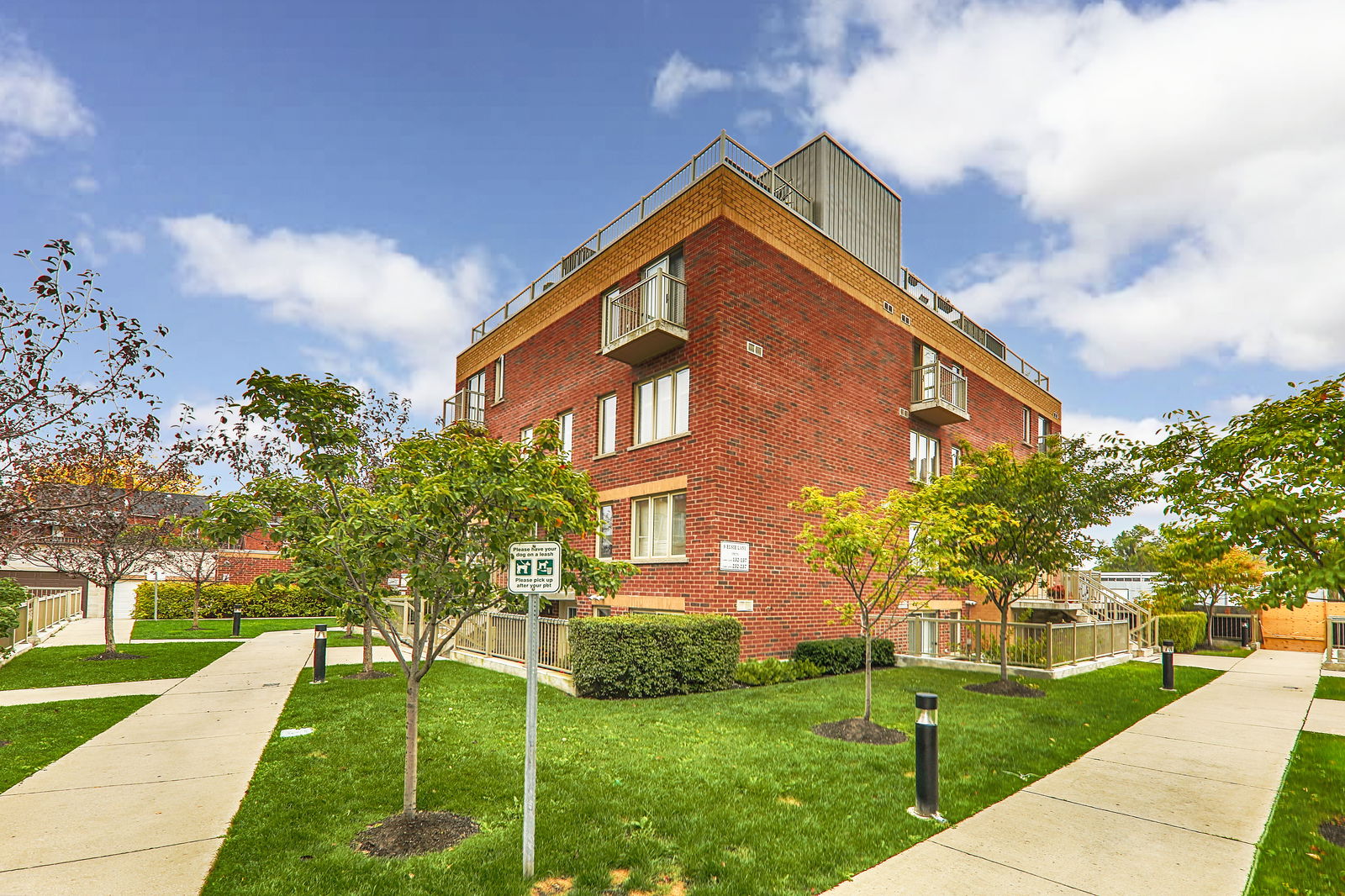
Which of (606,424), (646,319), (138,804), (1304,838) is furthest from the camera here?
(606,424)

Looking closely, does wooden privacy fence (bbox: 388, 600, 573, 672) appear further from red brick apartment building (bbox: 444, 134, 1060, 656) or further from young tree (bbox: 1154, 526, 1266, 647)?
young tree (bbox: 1154, 526, 1266, 647)

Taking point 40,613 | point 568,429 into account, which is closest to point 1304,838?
point 568,429

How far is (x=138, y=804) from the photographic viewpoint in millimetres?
6492

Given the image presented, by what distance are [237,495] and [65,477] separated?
10.2 metres

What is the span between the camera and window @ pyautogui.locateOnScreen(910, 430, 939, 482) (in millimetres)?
20500

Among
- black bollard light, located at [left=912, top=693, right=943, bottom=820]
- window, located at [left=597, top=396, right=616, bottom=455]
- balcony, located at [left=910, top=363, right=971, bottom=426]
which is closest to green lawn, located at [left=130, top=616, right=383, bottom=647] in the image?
window, located at [left=597, top=396, right=616, bottom=455]

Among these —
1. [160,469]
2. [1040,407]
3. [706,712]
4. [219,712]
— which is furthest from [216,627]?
[1040,407]

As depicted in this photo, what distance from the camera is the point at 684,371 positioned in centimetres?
1560

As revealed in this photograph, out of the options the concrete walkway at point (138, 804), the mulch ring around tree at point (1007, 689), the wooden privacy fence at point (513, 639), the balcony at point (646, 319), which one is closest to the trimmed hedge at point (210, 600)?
the wooden privacy fence at point (513, 639)

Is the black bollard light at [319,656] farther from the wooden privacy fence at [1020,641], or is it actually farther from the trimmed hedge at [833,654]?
the wooden privacy fence at [1020,641]

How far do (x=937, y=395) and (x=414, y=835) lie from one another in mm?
17461

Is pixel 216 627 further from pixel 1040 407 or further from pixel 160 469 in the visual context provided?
pixel 1040 407

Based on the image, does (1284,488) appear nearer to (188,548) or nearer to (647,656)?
(647,656)

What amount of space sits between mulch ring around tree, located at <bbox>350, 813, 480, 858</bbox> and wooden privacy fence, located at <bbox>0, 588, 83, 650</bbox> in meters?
11.0
